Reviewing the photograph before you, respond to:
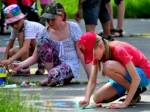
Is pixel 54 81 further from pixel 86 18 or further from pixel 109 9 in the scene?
pixel 109 9

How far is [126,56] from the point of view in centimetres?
752

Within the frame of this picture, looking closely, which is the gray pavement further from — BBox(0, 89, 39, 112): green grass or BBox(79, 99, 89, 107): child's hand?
BBox(0, 89, 39, 112): green grass

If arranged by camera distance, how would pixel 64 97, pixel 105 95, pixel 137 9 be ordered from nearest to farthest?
pixel 105 95 < pixel 64 97 < pixel 137 9

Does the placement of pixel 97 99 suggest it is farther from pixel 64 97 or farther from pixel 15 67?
pixel 15 67

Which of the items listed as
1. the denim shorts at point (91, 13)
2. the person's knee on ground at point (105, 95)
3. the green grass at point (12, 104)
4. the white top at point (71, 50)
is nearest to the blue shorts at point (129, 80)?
the person's knee on ground at point (105, 95)

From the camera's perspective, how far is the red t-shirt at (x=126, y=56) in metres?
7.52

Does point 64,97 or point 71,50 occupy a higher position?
point 71,50


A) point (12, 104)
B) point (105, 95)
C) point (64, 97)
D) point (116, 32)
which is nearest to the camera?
point (12, 104)

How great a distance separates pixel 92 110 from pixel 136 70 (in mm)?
623

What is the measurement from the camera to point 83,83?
9.57m

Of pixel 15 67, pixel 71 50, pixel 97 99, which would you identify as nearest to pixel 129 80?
pixel 97 99

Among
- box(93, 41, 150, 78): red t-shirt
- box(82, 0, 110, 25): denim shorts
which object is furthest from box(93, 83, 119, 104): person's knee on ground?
box(82, 0, 110, 25): denim shorts

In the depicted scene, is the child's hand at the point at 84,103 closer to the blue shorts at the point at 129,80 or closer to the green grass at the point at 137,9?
the blue shorts at the point at 129,80

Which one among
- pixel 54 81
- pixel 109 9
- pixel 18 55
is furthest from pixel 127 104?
pixel 109 9
